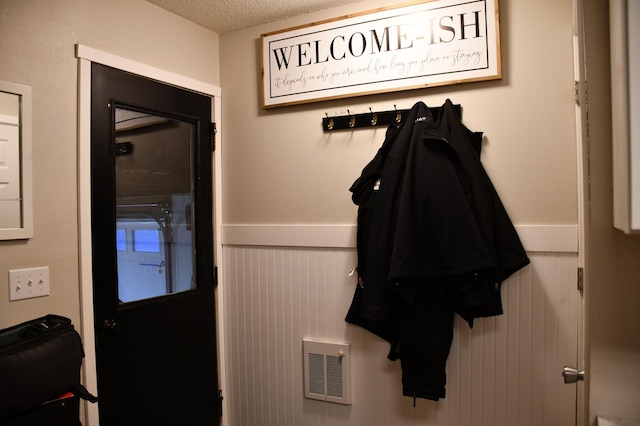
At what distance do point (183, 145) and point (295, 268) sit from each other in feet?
2.99

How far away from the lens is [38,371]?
1229 mm

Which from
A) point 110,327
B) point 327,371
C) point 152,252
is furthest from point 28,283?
point 327,371

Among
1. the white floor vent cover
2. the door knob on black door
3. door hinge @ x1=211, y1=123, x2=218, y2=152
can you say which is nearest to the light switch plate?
the door knob on black door

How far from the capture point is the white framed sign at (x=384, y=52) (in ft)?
6.07

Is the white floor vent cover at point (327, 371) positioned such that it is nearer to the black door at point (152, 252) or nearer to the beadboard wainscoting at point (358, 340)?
the beadboard wainscoting at point (358, 340)

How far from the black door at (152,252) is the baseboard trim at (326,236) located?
0.22 m

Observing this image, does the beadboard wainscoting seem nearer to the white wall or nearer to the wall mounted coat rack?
the white wall

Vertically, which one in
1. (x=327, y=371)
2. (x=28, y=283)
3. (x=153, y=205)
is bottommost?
(x=327, y=371)

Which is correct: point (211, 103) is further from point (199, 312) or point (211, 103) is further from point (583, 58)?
point (583, 58)

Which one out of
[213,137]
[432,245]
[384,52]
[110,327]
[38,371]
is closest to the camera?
[38,371]

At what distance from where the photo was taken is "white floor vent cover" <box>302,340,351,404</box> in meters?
2.11

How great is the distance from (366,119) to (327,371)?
1.33 metres

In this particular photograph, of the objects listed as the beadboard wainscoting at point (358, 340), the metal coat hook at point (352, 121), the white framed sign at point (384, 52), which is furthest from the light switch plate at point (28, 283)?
the metal coat hook at point (352, 121)

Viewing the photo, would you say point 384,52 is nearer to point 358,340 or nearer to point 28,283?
point 358,340
